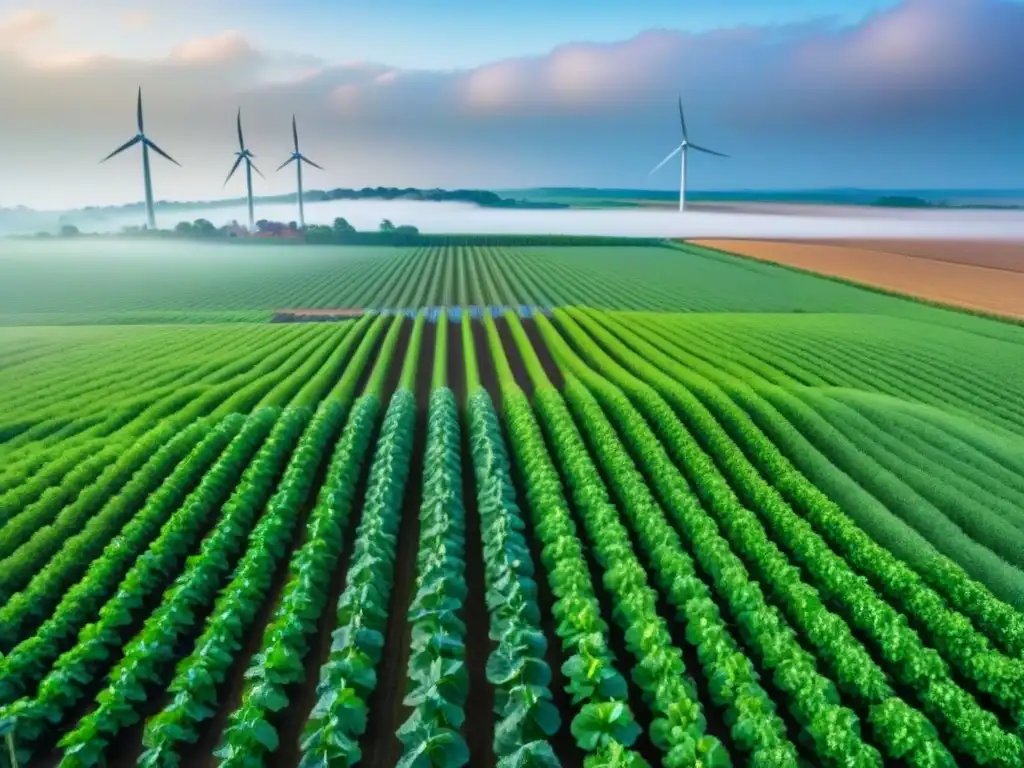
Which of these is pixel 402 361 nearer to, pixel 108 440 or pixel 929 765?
pixel 108 440

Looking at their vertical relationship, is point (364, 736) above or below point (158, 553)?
below

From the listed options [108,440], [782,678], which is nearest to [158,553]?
[108,440]

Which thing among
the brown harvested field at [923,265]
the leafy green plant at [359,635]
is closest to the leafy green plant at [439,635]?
the leafy green plant at [359,635]

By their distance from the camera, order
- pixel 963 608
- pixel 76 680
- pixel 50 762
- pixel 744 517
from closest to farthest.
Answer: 1. pixel 50 762
2. pixel 76 680
3. pixel 963 608
4. pixel 744 517

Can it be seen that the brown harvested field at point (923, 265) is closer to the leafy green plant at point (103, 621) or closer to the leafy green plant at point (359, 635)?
the leafy green plant at point (359, 635)

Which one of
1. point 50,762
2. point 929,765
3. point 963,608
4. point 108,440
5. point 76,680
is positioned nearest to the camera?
point 929,765

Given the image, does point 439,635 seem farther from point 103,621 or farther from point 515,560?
point 103,621

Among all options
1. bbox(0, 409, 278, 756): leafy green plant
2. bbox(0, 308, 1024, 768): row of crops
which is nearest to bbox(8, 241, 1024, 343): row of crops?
bbox(0, 308, 1024, 768): row of crops

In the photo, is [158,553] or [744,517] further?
[744,517]
